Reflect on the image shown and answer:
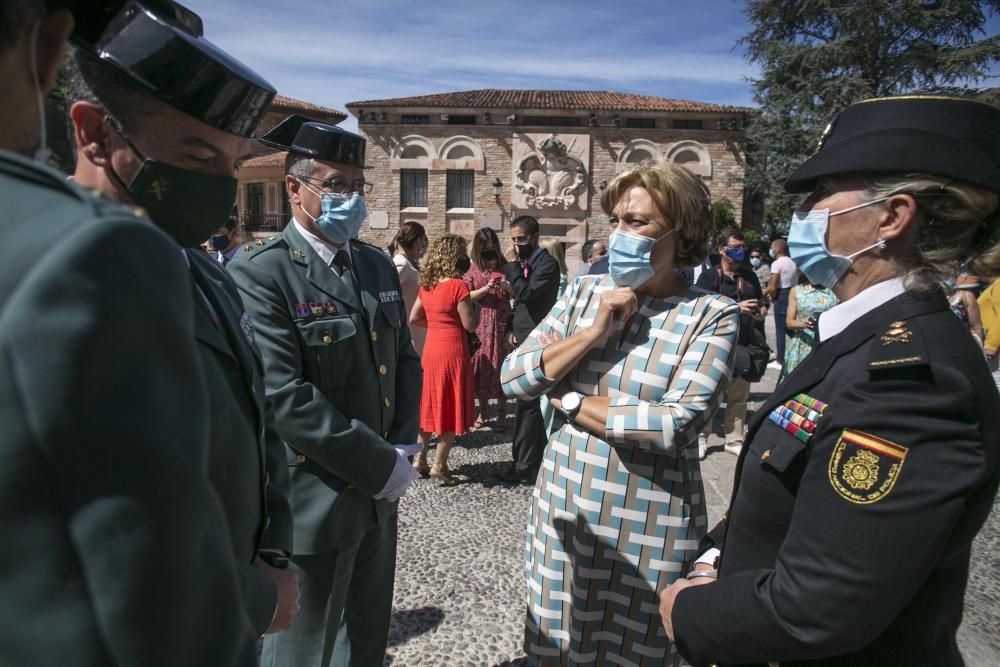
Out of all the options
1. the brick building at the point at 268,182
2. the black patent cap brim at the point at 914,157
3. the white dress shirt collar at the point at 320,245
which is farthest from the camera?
the brick building at the point at 268,182

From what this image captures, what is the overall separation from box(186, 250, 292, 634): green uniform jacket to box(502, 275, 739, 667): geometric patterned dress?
1187mm

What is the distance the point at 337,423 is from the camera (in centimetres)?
213

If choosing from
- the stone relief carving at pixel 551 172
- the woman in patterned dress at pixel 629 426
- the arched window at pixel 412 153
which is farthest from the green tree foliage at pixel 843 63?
the woman in patterned dress at pixel 629 426

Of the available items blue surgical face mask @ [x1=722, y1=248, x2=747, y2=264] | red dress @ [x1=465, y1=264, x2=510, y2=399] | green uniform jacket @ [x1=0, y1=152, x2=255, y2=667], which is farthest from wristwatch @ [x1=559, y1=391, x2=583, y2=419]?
blue surgical face mask @ [x1=722, y1=248, x2=747, y2=264]

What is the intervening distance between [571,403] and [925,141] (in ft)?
4.21

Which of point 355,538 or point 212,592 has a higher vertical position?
point 212,592

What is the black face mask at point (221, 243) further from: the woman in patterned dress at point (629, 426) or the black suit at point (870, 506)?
the black suit at point (870, 506)

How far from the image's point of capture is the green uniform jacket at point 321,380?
83.1 inches

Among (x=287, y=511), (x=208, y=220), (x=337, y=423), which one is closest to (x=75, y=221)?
(x=208, y=220)

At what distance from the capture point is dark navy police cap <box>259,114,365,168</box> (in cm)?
257

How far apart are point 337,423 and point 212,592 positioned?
1.51 metres

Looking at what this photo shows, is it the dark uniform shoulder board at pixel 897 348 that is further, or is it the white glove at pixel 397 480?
the white glove at pixel 397 480

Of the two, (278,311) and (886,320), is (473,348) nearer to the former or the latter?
(278,311)

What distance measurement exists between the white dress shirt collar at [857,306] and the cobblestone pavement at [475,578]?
7.38 ft
